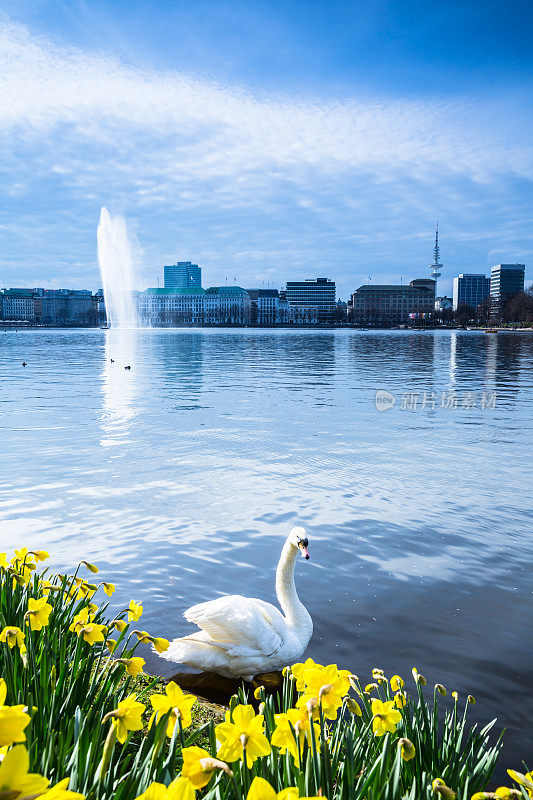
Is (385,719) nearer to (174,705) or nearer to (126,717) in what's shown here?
(174,705)

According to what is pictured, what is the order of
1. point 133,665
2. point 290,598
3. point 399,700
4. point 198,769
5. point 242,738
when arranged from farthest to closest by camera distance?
1. point 290,598
2. point 399,700
3. point 133,665
4. point 242,738
5. point 198,769

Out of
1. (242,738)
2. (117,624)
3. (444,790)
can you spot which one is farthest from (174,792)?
(117,624)

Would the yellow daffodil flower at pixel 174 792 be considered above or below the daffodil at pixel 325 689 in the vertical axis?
above

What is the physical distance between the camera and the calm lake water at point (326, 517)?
5469mm

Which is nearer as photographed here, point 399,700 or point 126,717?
point 126,717

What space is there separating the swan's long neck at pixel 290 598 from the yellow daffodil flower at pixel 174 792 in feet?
13.0

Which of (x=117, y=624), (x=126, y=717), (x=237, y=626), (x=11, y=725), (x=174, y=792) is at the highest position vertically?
(x=11, y=725)

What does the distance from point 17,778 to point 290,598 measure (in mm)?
4282

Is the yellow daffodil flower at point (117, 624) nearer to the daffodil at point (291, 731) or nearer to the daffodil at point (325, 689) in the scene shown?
the daffodil at point (291, 731)

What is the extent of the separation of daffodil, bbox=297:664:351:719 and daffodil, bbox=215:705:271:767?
0.26 metres

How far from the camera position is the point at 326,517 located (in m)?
8.78

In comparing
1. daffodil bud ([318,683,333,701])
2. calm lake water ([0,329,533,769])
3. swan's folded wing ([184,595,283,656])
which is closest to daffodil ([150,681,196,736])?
daffodil bud ([318,683,333,701])

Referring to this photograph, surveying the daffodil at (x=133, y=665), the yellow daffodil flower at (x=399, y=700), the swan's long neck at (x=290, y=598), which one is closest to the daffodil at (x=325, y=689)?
the daffodil at (x=133, y=665)

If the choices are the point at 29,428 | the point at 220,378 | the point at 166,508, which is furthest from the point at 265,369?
the point at 166,508
